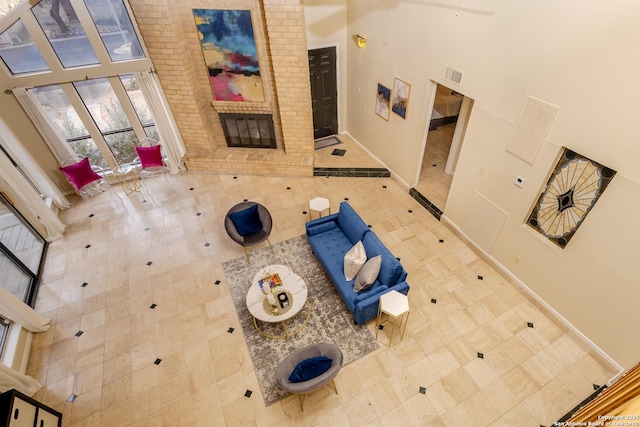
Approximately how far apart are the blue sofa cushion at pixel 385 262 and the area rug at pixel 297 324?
32.5 inches

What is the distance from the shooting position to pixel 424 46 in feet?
17.6

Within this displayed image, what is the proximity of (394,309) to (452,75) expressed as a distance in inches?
147

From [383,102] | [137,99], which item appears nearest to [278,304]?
[383,102]

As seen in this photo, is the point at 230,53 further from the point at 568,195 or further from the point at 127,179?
the point at 568,195

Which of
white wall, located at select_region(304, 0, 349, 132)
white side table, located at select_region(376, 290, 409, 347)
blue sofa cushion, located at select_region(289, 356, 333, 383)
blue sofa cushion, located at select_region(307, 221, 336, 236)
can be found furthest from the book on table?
white wall, located at select_region(304, 0, 349, 132)

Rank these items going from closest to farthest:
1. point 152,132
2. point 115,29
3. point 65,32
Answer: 1. point 65,32
2. point 115,29
3. point 152,132

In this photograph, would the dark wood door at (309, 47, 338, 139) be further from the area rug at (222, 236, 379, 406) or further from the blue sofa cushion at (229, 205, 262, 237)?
the area rug at (222, 236, 379, 406)

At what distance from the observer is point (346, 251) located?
5285 millimetres

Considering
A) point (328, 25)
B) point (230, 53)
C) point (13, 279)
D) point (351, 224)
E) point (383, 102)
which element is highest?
point (328, 25)

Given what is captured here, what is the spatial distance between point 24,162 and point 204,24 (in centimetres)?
447

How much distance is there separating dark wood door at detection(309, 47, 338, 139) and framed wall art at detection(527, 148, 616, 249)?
5755mm

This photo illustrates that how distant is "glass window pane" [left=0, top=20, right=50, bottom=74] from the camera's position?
224 inches

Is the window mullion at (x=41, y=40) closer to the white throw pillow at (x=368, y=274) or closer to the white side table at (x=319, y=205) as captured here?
the white side table at (x=319, y=205)

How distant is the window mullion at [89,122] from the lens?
654cm
